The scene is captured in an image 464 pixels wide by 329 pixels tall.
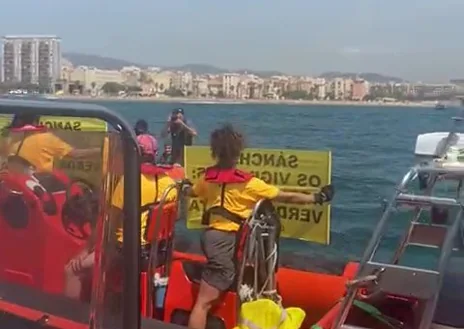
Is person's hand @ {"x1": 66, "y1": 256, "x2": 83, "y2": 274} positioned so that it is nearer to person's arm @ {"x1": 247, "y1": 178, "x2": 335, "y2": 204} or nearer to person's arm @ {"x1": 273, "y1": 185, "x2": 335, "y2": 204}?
person's arm @ {"x1": 247, "y1": 178, "x2": 335, "y2": 204}

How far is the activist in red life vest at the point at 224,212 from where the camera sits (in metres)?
3.51

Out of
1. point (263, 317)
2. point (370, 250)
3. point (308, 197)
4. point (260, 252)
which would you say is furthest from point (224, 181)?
point (263, 317)

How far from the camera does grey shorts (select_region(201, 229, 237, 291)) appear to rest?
3500mm

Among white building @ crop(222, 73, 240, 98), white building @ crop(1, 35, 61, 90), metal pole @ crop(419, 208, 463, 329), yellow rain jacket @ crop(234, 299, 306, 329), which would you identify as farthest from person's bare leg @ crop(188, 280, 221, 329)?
white building @ crop(222, 73, 240, 98)

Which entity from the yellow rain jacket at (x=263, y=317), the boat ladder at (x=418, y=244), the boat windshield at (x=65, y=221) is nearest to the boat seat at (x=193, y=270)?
the boat ladder at (x=418, y=244)

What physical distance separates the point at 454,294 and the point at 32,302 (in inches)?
86.4

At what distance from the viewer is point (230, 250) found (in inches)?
138

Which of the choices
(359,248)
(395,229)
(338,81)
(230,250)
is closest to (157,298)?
(230,250)

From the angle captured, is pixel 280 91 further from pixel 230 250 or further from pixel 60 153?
pixel 60 153

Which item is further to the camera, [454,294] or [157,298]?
[157,298]

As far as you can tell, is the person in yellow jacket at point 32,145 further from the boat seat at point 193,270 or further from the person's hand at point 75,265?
the boat seat at point 193,270

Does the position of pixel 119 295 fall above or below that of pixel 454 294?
above

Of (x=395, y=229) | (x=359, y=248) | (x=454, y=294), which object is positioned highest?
(x=395, y=229)

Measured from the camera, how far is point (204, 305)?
11.7ft
